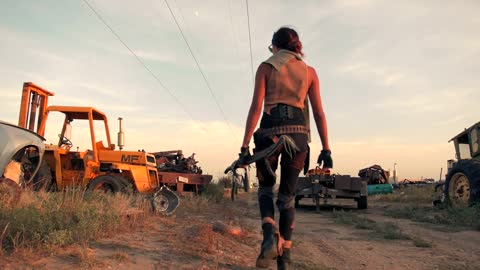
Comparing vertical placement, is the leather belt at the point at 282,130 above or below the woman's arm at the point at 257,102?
below

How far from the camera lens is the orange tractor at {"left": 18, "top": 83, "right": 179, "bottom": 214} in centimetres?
984

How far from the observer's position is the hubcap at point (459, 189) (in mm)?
10203

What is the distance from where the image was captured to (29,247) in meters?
3.72

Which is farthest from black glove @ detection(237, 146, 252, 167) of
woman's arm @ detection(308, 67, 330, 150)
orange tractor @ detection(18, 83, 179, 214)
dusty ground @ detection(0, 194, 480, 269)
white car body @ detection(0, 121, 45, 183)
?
orange tractor @ detection(18, 83, 179, 214)

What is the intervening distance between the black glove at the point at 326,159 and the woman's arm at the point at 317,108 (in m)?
0.06

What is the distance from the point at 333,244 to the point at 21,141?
5205 mm

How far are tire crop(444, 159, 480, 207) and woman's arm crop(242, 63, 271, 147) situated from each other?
7.55 meters

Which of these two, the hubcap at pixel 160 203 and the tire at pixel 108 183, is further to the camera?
the tire at pixel 108 183

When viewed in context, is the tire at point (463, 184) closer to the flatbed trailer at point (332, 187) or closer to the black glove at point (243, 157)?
the flatbed trailer at point (332, 187)

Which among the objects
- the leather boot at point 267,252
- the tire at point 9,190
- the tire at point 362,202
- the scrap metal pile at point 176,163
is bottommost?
the leather boot at point 267,252

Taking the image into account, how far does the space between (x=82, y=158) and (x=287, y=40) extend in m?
8.13

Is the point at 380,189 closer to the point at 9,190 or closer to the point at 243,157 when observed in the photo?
the point at 9,190

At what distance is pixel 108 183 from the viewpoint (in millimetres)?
9953

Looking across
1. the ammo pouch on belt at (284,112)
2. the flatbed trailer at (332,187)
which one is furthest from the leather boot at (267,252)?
the flatbed trailer at (332,187)
